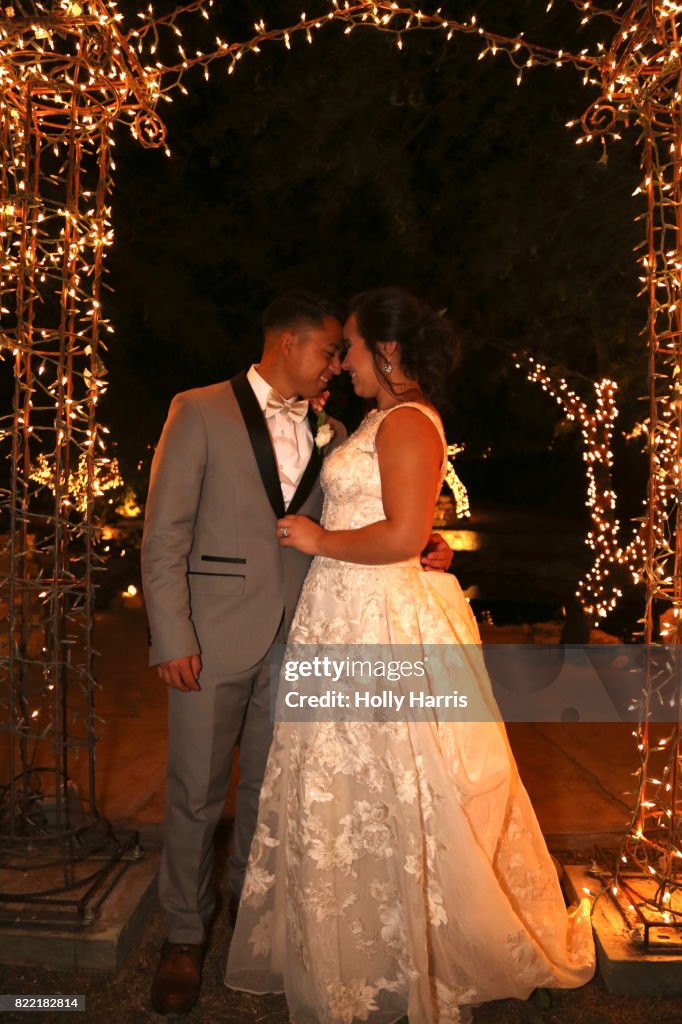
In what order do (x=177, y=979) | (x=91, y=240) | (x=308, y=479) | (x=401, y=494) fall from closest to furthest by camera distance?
1. (x=401, y=494)
2. (x=177, y=979)
3. (x=308, y=479)
4. (x=91, y=240)

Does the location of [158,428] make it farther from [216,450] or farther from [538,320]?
[216,450]

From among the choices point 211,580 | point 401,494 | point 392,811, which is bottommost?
point 392,811

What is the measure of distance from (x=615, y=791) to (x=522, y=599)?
7.43 meters

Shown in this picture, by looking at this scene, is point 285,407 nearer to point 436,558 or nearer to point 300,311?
point 300,311

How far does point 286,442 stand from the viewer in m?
3.10

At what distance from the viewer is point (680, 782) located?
133 inches

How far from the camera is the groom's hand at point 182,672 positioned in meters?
2.83

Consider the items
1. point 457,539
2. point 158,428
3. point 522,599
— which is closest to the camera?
point 158,428

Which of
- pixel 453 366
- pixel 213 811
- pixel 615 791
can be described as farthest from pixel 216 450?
pixel 615 791

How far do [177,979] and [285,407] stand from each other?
1.72 m

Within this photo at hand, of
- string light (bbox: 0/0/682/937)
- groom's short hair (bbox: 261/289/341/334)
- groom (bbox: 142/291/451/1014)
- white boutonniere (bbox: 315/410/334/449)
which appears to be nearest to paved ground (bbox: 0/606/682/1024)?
groom (bbox: 142/291/451/1014)

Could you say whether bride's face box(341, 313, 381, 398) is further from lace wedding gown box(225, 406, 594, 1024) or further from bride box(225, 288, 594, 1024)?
lace wedding gown box(225, 406, 594, 1024)

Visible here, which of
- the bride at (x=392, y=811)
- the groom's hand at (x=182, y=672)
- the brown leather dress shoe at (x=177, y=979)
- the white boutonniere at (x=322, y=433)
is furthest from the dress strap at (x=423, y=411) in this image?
the brown leather dress shoe at (x=177, y=979)

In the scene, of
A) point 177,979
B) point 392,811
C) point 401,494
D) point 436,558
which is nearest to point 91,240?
point 401,494
